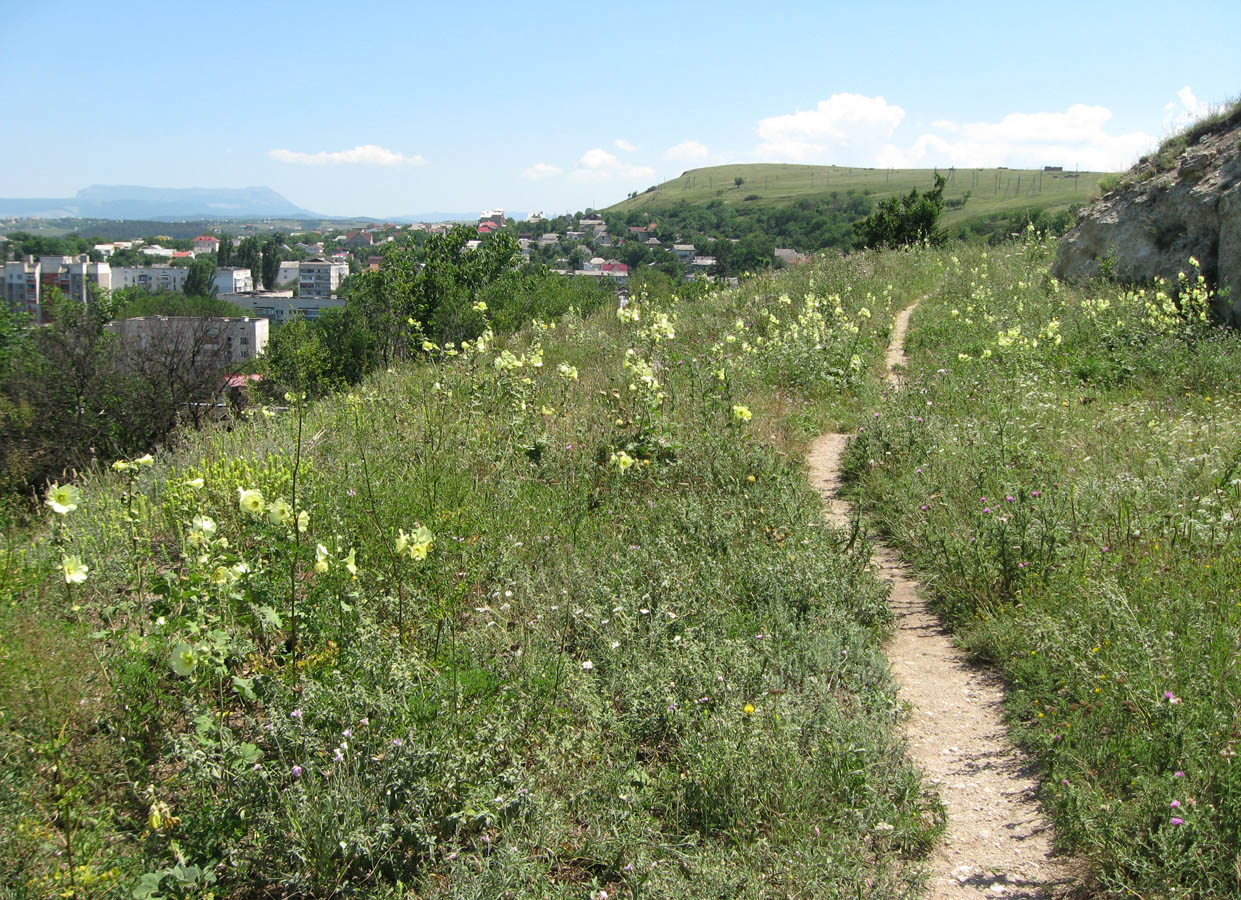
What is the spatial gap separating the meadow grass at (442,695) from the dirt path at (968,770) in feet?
0.51

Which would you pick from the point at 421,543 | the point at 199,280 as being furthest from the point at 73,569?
the point at 199,280

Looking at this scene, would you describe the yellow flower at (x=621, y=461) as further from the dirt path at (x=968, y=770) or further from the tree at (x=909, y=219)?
the tree at (x=909, y=219)

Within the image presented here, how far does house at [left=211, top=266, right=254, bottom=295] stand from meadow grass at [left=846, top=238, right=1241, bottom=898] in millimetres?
144088

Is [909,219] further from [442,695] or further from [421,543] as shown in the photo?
[442,695]

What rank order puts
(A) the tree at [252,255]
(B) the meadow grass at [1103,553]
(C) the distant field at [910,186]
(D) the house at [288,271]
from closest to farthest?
1. (B) the meadow grass at [1103,553]
2. (C) the distant field at [910,186]
3. (A) the tree at [252,255]
4. (D) the house at [288,271]

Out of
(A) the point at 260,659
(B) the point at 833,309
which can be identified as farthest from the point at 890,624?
(B) the point at 833,309

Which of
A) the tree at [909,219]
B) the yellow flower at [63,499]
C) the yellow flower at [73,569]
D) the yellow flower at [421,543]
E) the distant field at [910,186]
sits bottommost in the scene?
the yellow flower at [73,569]

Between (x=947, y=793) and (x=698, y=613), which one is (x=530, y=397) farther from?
(x=947, y=793)

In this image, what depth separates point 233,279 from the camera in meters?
137

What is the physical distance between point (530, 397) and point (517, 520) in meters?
2.30

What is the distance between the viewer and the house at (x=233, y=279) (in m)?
136

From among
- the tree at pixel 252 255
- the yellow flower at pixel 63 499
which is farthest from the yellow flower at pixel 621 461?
the tree at pixel 252 255

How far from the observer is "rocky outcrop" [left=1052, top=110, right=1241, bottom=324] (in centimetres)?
1126

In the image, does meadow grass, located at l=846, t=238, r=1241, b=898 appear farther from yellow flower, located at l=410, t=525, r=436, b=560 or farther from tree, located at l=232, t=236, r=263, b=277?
tree, located at l=232, t=236, r=263, b=277
